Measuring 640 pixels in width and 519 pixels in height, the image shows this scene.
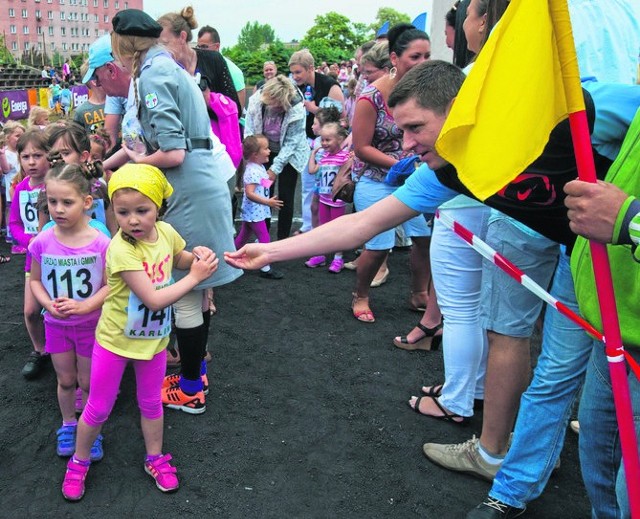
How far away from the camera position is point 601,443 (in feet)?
6.41

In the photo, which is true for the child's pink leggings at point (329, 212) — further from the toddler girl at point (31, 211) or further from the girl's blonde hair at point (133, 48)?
the girl's blonde hair at point (133, 48)

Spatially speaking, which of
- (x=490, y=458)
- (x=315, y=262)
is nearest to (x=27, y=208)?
(x=315, y=262)

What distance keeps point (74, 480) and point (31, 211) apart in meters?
2.09

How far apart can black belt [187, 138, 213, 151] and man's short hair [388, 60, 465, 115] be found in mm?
1314

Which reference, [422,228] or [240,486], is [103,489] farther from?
[422,228]

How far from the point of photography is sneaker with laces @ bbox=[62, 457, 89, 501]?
8.73ft

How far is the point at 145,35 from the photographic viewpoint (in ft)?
9.84

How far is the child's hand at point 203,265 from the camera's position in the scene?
2604 millimetres

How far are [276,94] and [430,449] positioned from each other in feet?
12.9

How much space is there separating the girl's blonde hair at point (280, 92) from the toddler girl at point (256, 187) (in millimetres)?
412

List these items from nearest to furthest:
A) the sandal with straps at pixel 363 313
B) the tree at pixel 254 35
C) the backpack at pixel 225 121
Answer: the backpack at pixel 225 121, the sandal with straps at pixel 363 313, the tree at pixel 254 35

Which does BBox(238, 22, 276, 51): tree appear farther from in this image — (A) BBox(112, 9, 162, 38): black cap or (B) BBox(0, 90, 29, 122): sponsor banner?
(A) BBox(112, 9, 162, 38): black cap

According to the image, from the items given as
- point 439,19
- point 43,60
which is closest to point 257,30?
point 43,60

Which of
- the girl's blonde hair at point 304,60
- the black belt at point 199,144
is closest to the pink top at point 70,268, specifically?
the black belt at point 199,144
